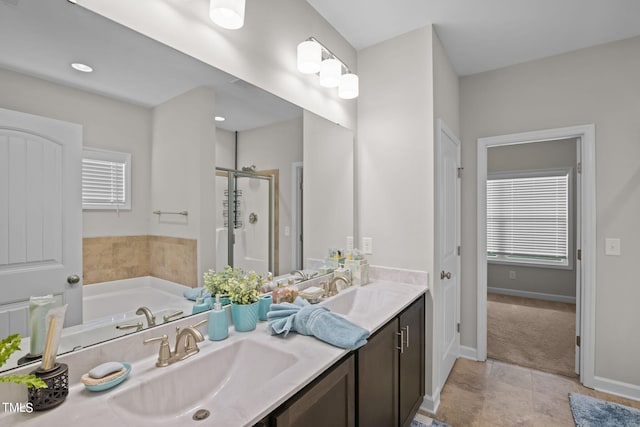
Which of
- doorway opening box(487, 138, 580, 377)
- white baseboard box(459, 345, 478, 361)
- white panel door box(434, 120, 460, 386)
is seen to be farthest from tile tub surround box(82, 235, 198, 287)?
doorway opening box(487, 138, 580, 377)

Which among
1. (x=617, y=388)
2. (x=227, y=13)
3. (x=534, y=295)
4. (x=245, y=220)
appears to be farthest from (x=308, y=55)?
(x=534, y=295)

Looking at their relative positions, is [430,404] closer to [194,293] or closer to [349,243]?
[349,243]

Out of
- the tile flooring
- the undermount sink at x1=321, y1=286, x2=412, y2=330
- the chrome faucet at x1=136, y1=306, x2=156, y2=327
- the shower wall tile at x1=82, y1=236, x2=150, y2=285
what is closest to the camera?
the shower wall tile at x1=82, y1=236, x2=150, y2=285

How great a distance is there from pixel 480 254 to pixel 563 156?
2.90 metres

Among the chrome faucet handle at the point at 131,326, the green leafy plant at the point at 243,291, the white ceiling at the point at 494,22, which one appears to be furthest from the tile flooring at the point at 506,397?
the white ceiling at the point at 494,22

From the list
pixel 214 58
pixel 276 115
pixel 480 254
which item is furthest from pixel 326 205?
pixel 480 254

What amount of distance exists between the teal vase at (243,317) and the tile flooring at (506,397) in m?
1.58

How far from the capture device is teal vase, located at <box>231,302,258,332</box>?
1.32 metres

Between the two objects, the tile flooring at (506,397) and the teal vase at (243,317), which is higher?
the teal vase at (243,317)

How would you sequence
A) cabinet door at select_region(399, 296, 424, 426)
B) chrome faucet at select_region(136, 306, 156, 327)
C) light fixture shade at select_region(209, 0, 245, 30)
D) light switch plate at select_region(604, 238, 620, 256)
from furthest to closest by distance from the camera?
light switch plate at select_region(604, 238, 620, 256) < cabinet door at select_region(399, 296, 424, 426) < light fixture shade at select_region(209, 0, 245, 30) < chrome faucet at select_region(136, 306, 156, 327)

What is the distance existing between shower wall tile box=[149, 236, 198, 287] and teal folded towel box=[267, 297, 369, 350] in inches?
15.1

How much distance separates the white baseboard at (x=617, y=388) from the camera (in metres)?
2.27

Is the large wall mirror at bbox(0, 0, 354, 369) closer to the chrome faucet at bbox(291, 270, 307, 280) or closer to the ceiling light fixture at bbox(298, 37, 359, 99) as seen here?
the chrome faucet at bbox(291, 270, 307, 280)

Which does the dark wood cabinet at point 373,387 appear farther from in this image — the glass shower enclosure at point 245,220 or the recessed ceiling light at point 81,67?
the recessed ceiling light at point 81,67
